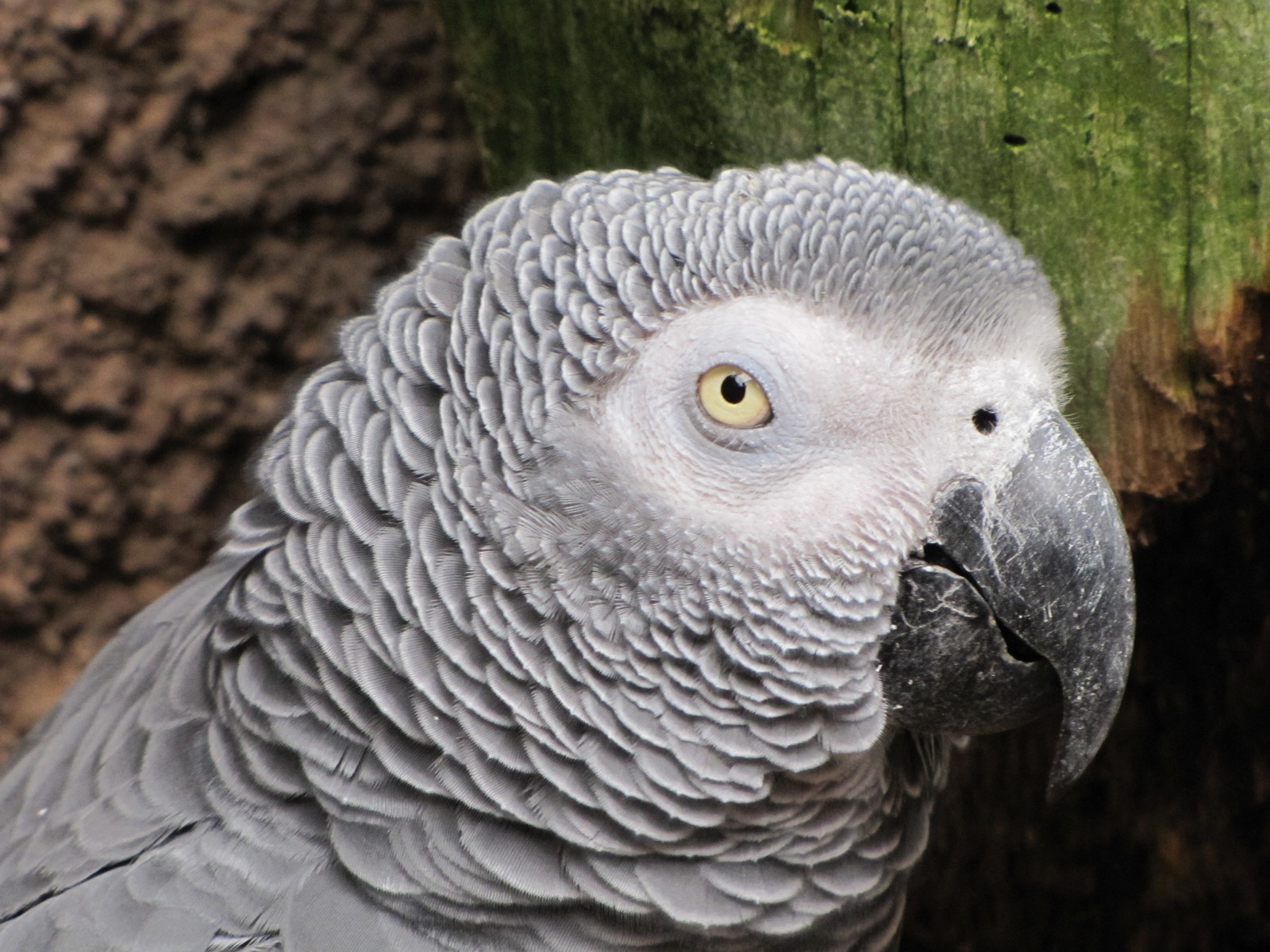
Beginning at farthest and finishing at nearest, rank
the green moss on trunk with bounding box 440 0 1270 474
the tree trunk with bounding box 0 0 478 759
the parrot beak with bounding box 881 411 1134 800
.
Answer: the tree trunk with bounding box 0 0 478 759 → the green moss on trunk with bounding box 440 0 1270 474 → the parrot beak with bounding box 881 411 1134 800

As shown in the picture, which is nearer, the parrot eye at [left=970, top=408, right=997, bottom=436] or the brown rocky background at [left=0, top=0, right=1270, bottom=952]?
the parrot eye at [left=970, top=408, right=997, bottom=436]

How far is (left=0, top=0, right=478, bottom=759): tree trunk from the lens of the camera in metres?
2.49

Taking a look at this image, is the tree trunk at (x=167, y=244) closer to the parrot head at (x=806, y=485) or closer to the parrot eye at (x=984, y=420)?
the parrot head at (x=806, y=485)

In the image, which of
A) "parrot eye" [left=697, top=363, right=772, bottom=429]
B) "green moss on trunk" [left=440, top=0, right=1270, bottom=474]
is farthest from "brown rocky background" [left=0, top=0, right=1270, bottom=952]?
"parrot eye" [left=697, top=363, right=772, bottom=429]

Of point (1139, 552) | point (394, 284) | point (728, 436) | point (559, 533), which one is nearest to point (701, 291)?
point (728, 436)

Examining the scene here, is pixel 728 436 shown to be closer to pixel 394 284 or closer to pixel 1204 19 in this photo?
pixel 394 284

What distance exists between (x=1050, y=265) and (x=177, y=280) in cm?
189

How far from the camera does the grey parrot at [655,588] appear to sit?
147 cm

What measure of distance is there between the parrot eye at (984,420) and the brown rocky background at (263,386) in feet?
2.18

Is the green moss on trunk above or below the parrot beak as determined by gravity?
above

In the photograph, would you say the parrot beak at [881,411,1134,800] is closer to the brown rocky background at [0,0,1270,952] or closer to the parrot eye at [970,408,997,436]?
the parrot eye at [970,408,997,436]

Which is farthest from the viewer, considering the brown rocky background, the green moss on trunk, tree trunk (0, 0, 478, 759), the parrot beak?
tree trunk (0, 0, 478, 759)

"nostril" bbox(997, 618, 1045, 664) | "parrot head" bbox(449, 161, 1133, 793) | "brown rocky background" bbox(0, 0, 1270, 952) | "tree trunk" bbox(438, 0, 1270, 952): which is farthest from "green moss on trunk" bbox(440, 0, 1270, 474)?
"nostril" bbox(997, 618, 1045, 664)

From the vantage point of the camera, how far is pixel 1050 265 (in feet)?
6.33
